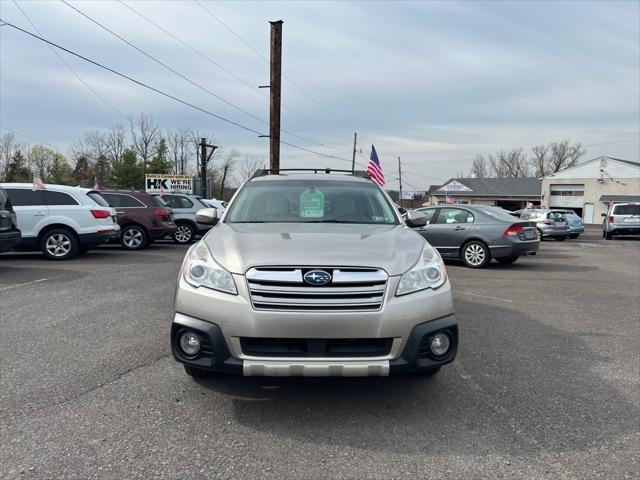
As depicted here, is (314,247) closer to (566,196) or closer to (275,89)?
Result: (275,89)

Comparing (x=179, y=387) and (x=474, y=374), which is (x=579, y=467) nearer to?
(x=474, y=374)

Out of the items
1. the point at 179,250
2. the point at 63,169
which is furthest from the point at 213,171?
the point at 179,250

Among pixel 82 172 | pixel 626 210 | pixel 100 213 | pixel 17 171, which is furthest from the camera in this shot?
pixel 82 172

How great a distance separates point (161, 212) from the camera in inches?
548

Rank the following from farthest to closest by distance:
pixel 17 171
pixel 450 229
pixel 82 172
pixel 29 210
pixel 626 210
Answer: pixel 82 172 < pixel 17 171 < pixel 626 210 < pixel 450 229 < pixel 29 210

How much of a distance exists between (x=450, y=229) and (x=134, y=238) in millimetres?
8773

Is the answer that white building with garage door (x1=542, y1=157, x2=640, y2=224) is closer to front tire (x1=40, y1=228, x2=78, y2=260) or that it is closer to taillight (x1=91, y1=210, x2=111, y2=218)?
taillight (x1=91, y1=210, x2=111, y2=218)

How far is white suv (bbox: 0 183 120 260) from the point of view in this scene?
10.9 meters

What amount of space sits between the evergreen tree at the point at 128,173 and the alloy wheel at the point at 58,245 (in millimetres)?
47333

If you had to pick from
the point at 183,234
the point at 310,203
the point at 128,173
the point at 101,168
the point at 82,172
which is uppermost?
the point at 101,168

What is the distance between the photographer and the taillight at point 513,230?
10.9 meters

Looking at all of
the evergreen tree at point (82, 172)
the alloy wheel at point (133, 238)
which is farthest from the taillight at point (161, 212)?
the evergreen tree at point (82, 172)

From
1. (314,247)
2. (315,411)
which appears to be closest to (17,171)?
(314,247)

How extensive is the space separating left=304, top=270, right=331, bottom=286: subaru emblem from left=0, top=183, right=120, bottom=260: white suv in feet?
31.8
